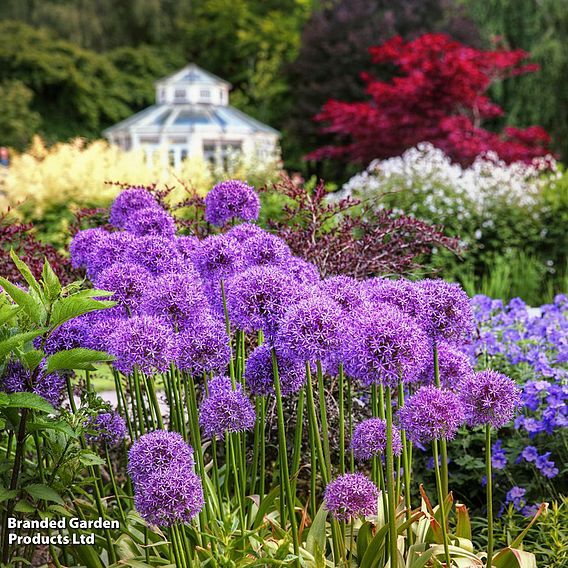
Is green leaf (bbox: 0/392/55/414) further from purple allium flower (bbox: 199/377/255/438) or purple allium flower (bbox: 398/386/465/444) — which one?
purple allium flower (bbox: 398/386/465/444)

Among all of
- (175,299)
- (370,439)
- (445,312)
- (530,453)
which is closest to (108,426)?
(175,299)

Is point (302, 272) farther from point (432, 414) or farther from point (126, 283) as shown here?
point (432, 414)

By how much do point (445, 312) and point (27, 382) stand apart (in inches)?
42.4

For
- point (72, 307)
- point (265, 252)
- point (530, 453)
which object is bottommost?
point (530, 453)

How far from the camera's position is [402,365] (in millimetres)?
1723

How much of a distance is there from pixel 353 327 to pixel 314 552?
0.67 metres

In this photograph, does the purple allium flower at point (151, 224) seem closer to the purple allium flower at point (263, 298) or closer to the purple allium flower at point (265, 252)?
the purple allium flower at point (265, 252)

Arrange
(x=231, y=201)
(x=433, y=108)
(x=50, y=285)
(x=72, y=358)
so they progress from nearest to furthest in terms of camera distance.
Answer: (x=72, y=358)
(x=50, y=285)
(x=231, y=201)
(x=433, y=108)

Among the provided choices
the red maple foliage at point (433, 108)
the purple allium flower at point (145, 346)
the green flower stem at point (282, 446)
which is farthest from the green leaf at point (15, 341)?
the red maple foliage at point (433, 108)

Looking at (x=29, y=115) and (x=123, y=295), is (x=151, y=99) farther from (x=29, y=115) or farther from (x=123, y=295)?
(x=123, y=295)

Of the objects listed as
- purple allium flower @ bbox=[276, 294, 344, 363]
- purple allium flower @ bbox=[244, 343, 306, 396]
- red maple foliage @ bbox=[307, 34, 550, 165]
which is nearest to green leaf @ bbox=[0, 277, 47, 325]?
purple allium flower @ bbox=[244, 343, 306, 396]

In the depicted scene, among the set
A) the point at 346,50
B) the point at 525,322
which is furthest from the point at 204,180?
the point at 346,50

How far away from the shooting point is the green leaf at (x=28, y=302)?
2.00 meters

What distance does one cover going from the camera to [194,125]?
596 inches
